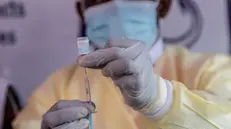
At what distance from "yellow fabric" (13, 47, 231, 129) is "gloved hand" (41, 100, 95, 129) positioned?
14cm

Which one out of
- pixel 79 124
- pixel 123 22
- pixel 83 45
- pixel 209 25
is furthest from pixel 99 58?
pixel 209 25

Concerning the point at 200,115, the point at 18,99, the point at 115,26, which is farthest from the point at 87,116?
the point at 18,99

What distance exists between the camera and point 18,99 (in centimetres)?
177

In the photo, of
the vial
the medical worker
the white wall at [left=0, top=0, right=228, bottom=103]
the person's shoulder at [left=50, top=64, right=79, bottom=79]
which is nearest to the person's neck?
the medical worker

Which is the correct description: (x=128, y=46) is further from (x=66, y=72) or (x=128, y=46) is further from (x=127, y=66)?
(x=66, y=72)

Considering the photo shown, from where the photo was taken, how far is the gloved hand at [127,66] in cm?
102

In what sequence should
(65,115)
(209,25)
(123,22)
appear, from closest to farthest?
(65,115)
(123,22)
(209,25)

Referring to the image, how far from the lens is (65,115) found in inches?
44.1

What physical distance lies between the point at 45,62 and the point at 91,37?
40 cm

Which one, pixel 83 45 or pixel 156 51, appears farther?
pixel 156 51

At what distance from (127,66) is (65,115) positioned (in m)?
0.17

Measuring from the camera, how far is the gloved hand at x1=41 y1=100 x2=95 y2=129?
1097mm

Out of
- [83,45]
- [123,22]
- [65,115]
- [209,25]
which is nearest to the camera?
[83,45]

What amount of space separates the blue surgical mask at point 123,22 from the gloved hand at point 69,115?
0.99 ft
